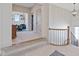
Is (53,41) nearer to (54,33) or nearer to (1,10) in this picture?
(54,33)

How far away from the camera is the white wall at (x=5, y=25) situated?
3.85m

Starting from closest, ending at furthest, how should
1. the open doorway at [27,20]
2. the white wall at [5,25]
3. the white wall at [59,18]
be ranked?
the white wall at [5,25] → the white wall at [59,18] → the open doorway at [27,20]

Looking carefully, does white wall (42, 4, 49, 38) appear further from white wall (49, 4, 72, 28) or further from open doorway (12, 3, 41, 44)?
open doorway (12, 3, 41, 44)

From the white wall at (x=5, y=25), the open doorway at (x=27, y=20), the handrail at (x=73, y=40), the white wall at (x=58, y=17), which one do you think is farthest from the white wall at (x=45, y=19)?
the white wall at (x=5, y=25)

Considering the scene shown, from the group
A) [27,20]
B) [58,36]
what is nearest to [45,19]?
[58,36]

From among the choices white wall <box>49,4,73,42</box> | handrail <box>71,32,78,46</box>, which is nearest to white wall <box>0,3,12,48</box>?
white wall <box>49,4,73,42</box>

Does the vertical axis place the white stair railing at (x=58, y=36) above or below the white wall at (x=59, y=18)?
below

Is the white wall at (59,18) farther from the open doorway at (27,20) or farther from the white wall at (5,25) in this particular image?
the white wall at (5,25)

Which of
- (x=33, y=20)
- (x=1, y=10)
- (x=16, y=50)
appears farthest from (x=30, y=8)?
(x=16, y=50)

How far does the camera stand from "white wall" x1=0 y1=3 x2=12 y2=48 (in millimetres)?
3847

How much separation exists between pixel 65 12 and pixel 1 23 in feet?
10.5

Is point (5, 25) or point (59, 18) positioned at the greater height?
point (59, 18)

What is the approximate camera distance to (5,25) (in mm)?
3973

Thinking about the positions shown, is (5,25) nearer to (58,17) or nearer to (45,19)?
(45,19)
